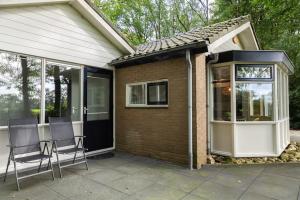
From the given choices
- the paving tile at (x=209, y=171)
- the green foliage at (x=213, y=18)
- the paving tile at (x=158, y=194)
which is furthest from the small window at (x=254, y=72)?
the green foliage at (x=213, y=18)

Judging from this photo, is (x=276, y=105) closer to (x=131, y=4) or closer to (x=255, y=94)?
(x=255, y=94)

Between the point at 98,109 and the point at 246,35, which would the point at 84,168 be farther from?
the point at 246,35

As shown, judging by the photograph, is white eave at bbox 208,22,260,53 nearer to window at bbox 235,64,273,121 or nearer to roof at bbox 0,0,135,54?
window at bbox 235,64,273,121

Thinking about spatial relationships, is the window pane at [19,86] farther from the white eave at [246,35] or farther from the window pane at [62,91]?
the white eave at [246,35]

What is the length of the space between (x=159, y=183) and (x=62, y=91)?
349cm

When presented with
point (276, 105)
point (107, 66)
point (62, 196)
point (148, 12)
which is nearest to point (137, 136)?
point (107, 66)

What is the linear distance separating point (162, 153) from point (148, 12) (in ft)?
57.6

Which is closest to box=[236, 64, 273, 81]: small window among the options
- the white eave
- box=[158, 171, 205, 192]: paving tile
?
the white eave

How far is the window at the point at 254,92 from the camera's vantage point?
5.98 meters

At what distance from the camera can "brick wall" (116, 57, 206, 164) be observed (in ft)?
18.2

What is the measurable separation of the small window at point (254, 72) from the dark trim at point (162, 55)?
1.52 meters

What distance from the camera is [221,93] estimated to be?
631 centimetres

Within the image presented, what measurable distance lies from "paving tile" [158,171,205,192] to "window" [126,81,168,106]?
6.36 ft

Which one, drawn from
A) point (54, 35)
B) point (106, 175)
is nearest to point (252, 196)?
point (106, 175)
